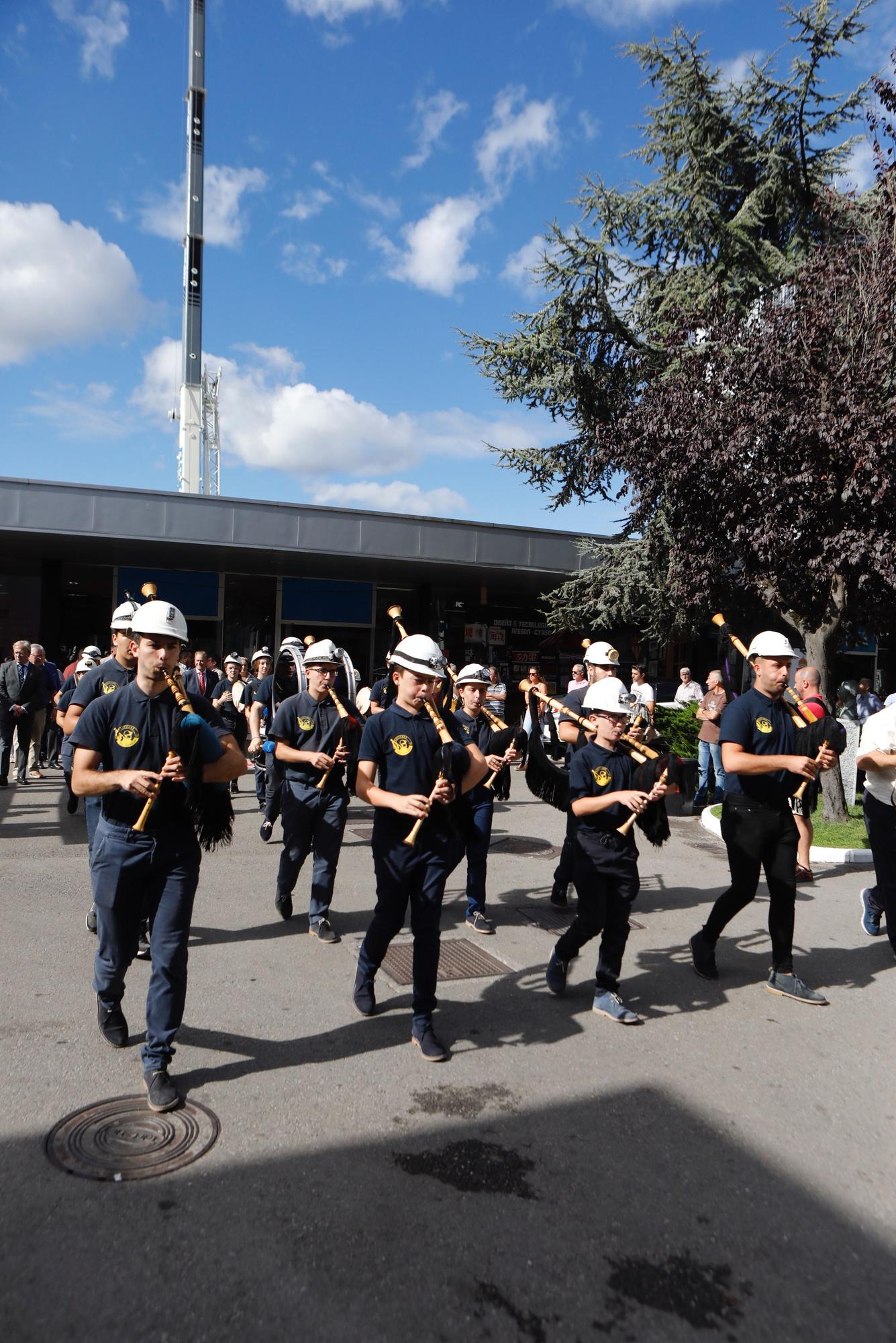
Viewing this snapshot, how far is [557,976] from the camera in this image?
526cm

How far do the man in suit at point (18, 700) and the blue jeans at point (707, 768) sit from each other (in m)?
9.05

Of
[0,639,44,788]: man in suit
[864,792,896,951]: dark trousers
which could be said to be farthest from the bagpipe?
[0,639,44,788]: man in suit

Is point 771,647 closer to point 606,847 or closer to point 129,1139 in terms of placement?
point 606,847

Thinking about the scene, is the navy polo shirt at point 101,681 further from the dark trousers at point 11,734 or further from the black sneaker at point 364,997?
the dark trousers at point 11,734

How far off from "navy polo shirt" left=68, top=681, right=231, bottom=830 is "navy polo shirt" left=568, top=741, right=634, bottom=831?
2167 millimetres

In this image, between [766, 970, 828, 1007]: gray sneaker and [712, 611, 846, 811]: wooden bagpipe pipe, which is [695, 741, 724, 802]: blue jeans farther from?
[766, 970, 828, 1007]: gray sneaker

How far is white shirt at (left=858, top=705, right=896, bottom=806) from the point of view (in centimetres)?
543

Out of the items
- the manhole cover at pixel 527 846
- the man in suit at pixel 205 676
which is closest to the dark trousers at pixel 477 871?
the manhole cover at pixel 527 846

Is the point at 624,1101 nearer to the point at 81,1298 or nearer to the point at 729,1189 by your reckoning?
the point at 729,1189

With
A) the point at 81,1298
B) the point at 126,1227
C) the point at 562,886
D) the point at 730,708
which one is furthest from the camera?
the point at 562,886

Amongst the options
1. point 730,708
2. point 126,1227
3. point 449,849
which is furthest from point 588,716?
point 126,1227

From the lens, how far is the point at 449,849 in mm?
4590

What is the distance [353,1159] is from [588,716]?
3089 millimetres

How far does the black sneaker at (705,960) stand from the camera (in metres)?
5.70
